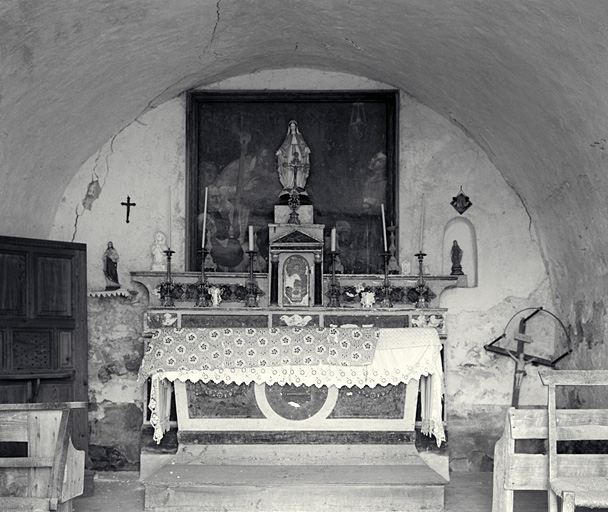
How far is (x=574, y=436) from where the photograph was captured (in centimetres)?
480

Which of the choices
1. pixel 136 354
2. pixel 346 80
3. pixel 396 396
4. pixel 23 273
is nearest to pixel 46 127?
pixel 23 273

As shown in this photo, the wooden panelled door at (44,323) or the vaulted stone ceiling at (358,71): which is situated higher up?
the vaulted stone ceiling at (358,71)

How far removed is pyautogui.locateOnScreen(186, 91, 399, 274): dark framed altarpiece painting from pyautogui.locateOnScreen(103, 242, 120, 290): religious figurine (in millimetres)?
747

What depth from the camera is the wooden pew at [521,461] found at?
4.77 m

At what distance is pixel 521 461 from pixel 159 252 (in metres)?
4.08

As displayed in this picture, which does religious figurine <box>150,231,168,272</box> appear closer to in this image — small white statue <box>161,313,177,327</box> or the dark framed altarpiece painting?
the dark framed altarpiece painting

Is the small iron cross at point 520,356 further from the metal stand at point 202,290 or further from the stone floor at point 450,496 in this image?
the metal stand at point 202,290

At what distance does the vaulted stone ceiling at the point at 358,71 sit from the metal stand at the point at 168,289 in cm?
125

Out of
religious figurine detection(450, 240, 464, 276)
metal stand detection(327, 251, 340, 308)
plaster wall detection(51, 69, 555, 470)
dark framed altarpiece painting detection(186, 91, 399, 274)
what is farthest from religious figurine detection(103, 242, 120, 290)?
religious figurine detection(450, 240, 464, 276)

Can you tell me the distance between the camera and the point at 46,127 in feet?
21.8

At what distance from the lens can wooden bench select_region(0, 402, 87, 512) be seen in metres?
4.69

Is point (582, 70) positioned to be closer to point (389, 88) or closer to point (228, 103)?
point (389, 88)

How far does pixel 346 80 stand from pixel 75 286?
3214 mm

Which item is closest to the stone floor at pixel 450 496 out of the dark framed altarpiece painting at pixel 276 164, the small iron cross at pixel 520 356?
the small iron cross at pixel 520 356
